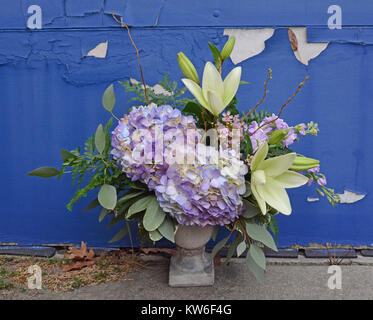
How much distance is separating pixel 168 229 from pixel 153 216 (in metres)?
0.08

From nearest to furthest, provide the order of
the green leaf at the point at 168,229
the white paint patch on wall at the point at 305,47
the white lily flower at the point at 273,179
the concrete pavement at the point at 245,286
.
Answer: the white lily flower at the point at 273,179 → the green leaf at the point at 168,229 → the concrete pavement at the point at 245,286 → the white paint patch on wall at the point at 305,47

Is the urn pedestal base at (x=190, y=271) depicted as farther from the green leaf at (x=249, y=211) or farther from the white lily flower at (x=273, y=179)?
the white lily flower at (x=273, y=179)

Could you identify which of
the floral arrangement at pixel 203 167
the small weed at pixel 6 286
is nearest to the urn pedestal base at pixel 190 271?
the floral arrangement at pixel 203 167

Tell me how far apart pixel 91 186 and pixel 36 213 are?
0.76 metres

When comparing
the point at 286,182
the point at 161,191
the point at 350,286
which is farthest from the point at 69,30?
the point at 350,286

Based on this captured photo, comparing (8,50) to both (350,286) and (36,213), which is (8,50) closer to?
(36,213)

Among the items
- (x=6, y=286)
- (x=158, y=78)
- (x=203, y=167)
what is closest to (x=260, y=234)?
(x=203, y=167)

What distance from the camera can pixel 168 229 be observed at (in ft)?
5.64

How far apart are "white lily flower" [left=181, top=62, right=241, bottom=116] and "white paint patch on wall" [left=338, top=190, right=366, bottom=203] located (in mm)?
992

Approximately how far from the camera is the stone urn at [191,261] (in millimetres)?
1864

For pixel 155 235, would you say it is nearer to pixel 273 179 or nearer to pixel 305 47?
pixel 273 179

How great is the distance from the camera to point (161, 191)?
1.65 meters

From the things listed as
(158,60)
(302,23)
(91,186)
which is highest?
(302,23)

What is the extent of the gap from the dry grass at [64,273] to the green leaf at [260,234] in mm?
713
